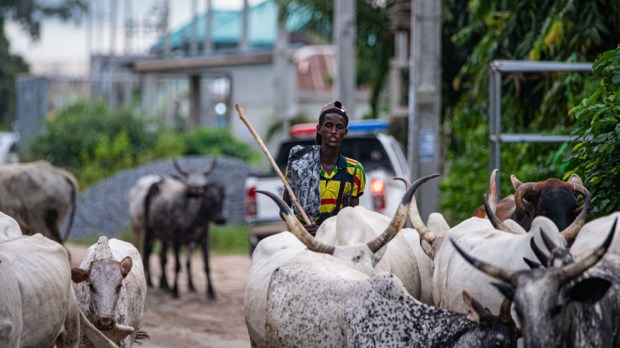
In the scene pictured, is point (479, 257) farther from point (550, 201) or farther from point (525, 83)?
point (525, 83)

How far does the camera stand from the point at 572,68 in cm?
1149

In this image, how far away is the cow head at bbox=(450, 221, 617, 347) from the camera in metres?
5.75

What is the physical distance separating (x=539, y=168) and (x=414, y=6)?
101 inches

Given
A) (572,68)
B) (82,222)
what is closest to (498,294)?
(572,68)

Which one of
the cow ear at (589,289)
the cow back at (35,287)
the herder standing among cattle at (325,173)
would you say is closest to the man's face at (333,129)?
the herder standing among cattle at (325,173)

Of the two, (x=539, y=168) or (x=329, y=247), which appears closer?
(x=329, y=247)

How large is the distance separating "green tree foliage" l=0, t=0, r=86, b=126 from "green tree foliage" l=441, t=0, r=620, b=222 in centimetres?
3440

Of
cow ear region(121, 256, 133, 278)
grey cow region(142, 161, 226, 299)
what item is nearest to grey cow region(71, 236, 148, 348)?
cow ear region(121, 256, 133, 278)

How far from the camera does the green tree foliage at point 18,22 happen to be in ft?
165

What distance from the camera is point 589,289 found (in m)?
5.89

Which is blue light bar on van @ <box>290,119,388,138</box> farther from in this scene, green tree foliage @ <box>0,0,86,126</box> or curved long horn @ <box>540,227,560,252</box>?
green tree foliage @ <box>0,0,86,126</box>

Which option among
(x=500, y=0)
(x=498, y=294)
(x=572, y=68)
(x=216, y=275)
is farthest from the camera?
(x=216, y=275)

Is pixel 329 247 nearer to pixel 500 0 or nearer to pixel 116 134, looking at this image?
pixel 500 0

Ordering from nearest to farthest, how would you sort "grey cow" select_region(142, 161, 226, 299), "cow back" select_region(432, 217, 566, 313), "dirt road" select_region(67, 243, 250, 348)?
"cow back" select_region(432, 217, 566, 313) < "dirt road" select_region(67, 243, 250, 348) < "grey cow" select_region(142, 161, 226, 299)
